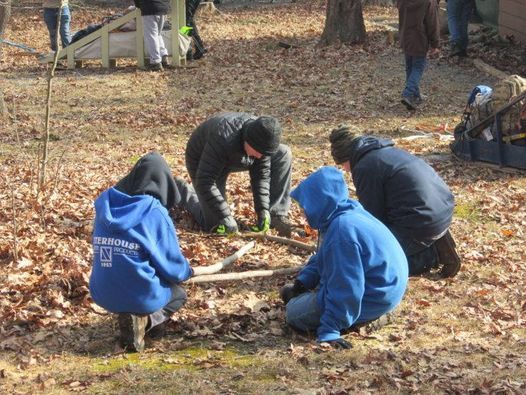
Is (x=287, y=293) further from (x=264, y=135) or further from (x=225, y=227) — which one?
(x=225, y=227)

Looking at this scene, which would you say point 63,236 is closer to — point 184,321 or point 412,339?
point 184,321

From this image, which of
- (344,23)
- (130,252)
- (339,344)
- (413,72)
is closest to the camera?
(130,252)

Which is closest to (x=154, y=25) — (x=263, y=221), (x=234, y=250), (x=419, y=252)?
(x=263, y=221)

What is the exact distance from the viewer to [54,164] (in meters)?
11.0

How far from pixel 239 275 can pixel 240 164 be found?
5.78ft

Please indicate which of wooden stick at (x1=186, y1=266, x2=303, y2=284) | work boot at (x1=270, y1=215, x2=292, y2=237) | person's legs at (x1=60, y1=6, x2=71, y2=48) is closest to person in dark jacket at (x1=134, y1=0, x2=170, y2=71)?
person's legs at (x1=60, y1=6, x2=71, y2=48)

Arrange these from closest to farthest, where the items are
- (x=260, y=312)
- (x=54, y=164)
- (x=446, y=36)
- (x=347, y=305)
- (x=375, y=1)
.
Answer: (x=347, y=305) → (x=260, y=312) → (x=54, y=164) → (x=446, y=36) → (x=375, y=1)

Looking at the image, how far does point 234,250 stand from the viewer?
26.6 ft

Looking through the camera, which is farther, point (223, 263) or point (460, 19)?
point (460, 19)

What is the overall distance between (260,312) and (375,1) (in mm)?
23388

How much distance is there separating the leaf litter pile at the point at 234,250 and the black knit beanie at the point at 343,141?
1114mm

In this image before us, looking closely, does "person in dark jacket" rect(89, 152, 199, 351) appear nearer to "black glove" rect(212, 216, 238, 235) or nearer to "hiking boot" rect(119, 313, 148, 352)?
"hiking boot" rect(119, 313, 148, 352)

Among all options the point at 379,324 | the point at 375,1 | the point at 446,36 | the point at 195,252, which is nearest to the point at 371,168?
the point at 379,324

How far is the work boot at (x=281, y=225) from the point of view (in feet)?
28.4
